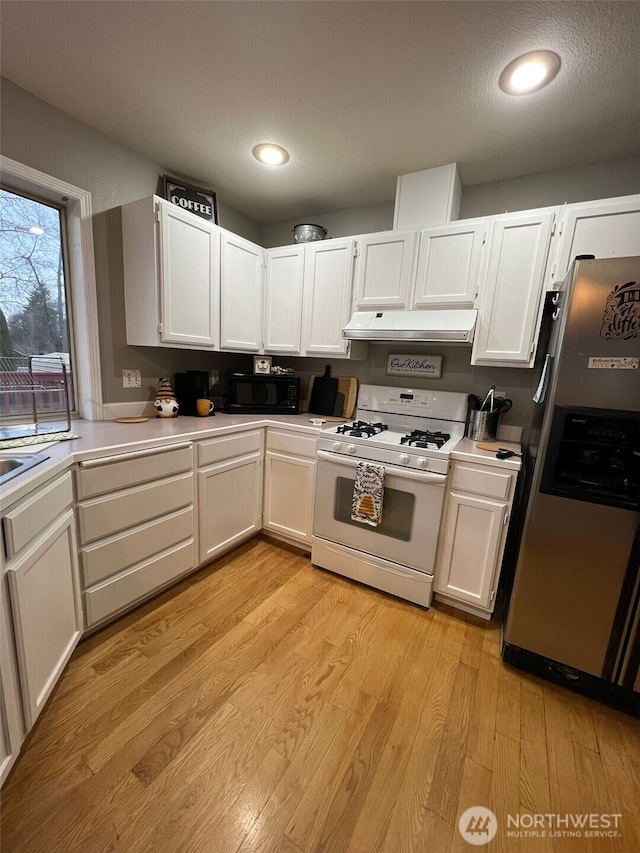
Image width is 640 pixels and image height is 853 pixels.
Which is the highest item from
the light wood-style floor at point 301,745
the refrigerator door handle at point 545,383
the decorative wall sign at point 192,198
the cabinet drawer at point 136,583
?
the decorative wall sign at point 192,198

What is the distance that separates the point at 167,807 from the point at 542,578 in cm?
162

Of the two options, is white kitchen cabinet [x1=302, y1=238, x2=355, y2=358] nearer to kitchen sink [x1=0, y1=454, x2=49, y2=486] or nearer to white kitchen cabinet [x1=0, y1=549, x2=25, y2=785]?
kitchen sink [x1=0, y1=454, x2=49, y2=486]

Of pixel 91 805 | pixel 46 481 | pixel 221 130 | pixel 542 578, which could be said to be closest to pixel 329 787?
pixel 91 805

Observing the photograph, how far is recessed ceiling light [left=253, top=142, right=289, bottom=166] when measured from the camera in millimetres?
1986

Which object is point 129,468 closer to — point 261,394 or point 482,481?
point 261,394

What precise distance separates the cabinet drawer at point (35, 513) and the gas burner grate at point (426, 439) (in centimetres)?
162

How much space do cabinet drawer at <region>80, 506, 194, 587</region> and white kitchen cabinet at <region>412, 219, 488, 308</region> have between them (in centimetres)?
198

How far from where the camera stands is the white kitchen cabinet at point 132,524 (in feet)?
4.93

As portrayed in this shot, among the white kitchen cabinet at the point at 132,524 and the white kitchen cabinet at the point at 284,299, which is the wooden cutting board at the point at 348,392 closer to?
the white kitchen cabinet at the point at 284,299

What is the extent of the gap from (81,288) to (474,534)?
2.67 m

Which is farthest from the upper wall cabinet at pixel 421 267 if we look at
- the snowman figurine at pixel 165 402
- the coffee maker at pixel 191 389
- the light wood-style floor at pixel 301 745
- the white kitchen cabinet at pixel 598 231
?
the light wood-style floor at pixel 301 745

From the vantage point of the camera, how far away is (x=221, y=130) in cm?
185

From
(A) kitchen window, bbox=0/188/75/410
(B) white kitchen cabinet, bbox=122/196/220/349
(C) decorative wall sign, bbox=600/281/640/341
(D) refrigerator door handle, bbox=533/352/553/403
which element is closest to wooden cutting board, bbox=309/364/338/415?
(B) white kitchen cabinet, bbox=122/196/220/349

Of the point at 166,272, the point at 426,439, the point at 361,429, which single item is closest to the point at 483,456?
the point at 426,439
